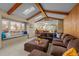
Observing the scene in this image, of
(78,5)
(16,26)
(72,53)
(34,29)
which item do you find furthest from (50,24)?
(72,53)

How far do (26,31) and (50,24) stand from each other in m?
2.49

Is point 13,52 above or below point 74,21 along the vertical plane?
below

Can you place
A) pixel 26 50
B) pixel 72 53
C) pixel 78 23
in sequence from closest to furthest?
pixel 72 53 < pixel 78 23 < pixel 26 50

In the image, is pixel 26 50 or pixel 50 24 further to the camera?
pixel 50 24

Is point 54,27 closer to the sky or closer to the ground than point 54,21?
closer to the ground

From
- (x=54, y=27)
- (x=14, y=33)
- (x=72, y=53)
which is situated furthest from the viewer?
(x=54, y=27)

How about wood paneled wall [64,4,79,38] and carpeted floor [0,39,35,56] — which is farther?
wood paneled wall [64,4,79,38]

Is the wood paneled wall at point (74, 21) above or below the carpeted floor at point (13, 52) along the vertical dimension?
above

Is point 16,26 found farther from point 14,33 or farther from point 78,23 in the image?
point 78,23

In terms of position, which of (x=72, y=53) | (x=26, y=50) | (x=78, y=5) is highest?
(x=78, y=5)

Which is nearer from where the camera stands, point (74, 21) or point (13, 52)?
point (13, 52)

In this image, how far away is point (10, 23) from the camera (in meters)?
7.07

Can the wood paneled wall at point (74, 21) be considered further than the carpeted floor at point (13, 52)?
Yes

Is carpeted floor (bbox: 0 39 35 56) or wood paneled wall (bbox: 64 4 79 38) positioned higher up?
wood paneled wall (bbox: 64 4 79 38)
